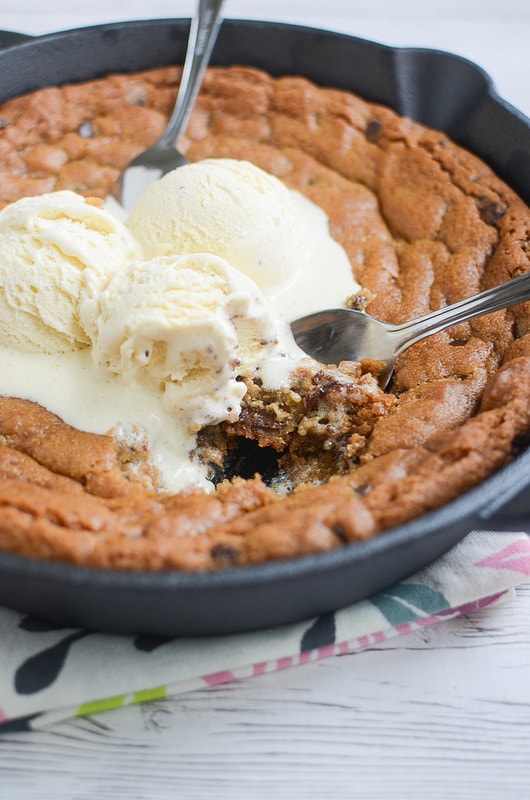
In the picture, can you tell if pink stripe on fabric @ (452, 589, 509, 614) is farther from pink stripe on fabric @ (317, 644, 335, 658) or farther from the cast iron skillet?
pink stripe on fabric @ (317, 644, 335, 658)

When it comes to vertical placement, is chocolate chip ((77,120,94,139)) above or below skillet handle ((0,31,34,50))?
below

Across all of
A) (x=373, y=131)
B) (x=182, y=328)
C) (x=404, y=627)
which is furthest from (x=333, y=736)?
(x=373, y=131)

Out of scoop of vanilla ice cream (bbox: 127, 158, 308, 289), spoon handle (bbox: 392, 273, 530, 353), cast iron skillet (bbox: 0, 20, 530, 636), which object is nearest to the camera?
cast iron skillet (bbox: 0, 20, 530, 636)

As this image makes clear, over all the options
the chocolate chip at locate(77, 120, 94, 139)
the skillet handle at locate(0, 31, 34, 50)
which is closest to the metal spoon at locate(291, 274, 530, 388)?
the chocolate chip at locate(77, 120, 94, 139)

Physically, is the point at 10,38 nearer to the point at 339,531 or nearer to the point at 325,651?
the point at 339,531

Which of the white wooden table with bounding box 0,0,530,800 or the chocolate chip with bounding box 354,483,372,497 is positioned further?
the chocolate chip with bounding box 354,483,372,497

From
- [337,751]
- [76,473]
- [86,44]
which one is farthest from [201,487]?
[86,44]
